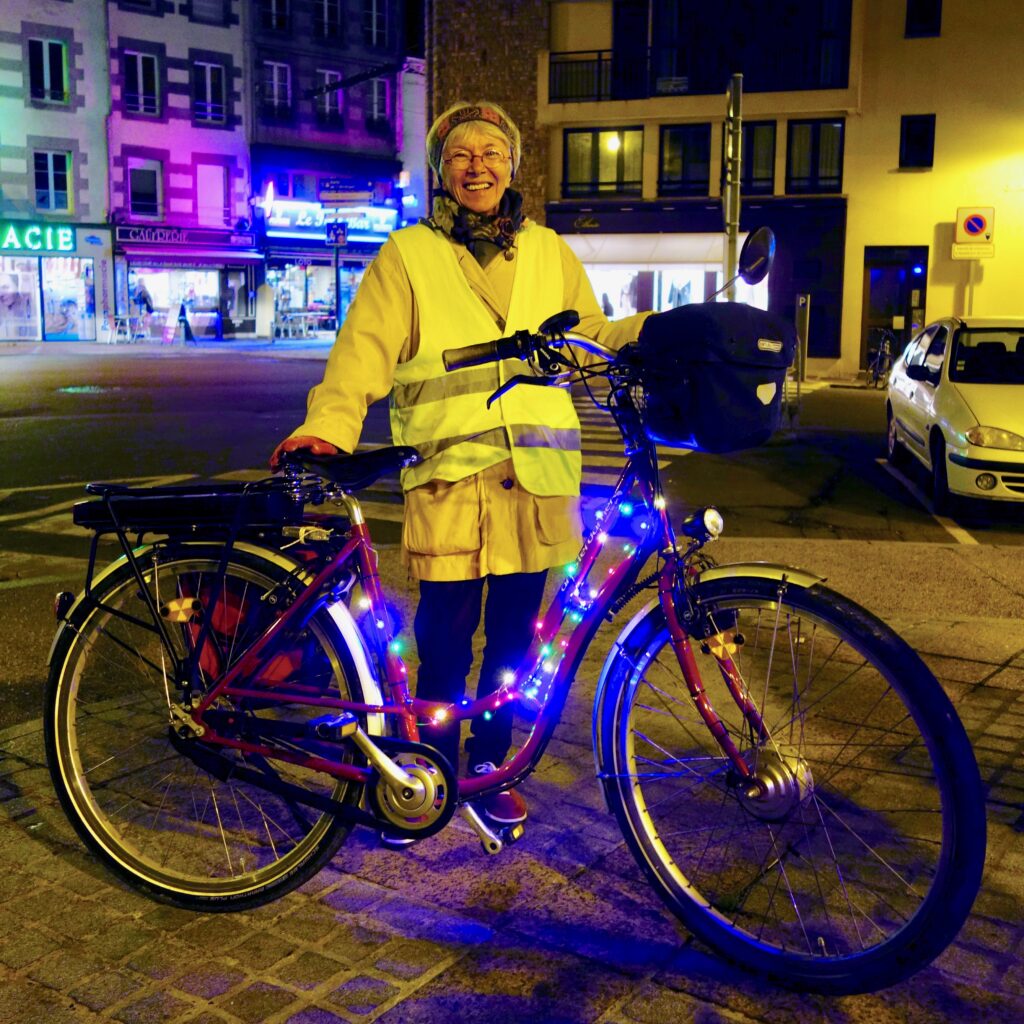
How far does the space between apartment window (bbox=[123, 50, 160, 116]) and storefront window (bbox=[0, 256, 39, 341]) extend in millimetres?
6666

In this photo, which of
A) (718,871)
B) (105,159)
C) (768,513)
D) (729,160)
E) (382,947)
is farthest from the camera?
(105,159)

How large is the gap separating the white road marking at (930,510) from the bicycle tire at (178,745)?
6641mm

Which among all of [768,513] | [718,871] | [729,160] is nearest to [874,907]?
[718,871]

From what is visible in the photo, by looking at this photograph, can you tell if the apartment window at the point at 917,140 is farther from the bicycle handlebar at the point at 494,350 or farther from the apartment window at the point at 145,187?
Answer: the bicycle handlebar at the point at 494,350

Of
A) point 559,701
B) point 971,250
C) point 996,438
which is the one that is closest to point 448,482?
point 559,701

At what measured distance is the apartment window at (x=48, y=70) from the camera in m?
40.8

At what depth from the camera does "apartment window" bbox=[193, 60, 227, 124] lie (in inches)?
1743

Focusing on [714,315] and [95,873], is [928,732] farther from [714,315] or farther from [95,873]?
[95,873]

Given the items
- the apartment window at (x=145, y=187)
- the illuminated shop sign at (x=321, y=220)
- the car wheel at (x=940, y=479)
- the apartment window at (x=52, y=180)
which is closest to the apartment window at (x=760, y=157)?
the illuminated shop sign at (x=321, y=220)

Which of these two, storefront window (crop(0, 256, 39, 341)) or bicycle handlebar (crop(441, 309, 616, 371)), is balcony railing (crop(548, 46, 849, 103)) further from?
bicycle handlebar (crop(441, 309, 616, 371))

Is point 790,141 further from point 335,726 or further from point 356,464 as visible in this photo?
point 335,726

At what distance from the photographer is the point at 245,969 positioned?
2936 mm

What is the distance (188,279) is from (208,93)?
681 cm

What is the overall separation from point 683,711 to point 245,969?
126 cm
